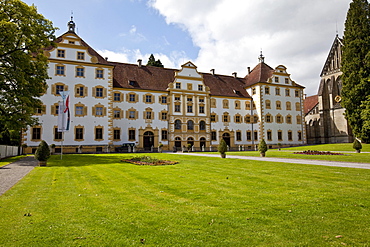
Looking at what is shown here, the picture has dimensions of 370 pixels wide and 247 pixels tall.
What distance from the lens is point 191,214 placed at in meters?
5.59

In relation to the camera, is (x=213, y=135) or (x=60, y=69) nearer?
(x=60, y=69)

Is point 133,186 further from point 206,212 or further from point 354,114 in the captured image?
point 354,114

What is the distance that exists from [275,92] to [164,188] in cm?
4766

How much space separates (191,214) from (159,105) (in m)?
38.0

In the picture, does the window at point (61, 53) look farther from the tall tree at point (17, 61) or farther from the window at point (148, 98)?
the window at point (148, 98)

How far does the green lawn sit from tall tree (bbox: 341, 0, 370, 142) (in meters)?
39.6

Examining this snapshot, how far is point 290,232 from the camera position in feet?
14.8

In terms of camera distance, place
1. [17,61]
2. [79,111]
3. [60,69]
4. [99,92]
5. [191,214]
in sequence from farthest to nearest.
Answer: [99,92] < [79,111] < [60,69] < [17,61] < [191,214]

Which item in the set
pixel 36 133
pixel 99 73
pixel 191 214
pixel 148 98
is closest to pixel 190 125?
pixel 148 98

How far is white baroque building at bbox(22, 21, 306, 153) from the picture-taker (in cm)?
3609

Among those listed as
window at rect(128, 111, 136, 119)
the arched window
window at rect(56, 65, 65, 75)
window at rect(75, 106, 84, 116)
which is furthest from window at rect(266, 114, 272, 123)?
window at rect(56, 65, 65, 75)

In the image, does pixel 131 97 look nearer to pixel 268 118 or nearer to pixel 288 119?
pixel 268 118

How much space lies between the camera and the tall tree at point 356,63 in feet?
134

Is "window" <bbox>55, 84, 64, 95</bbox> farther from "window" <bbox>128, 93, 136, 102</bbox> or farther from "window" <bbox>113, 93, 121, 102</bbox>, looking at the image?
"window" <bbox>128, 93, 136, 102</bbox>
